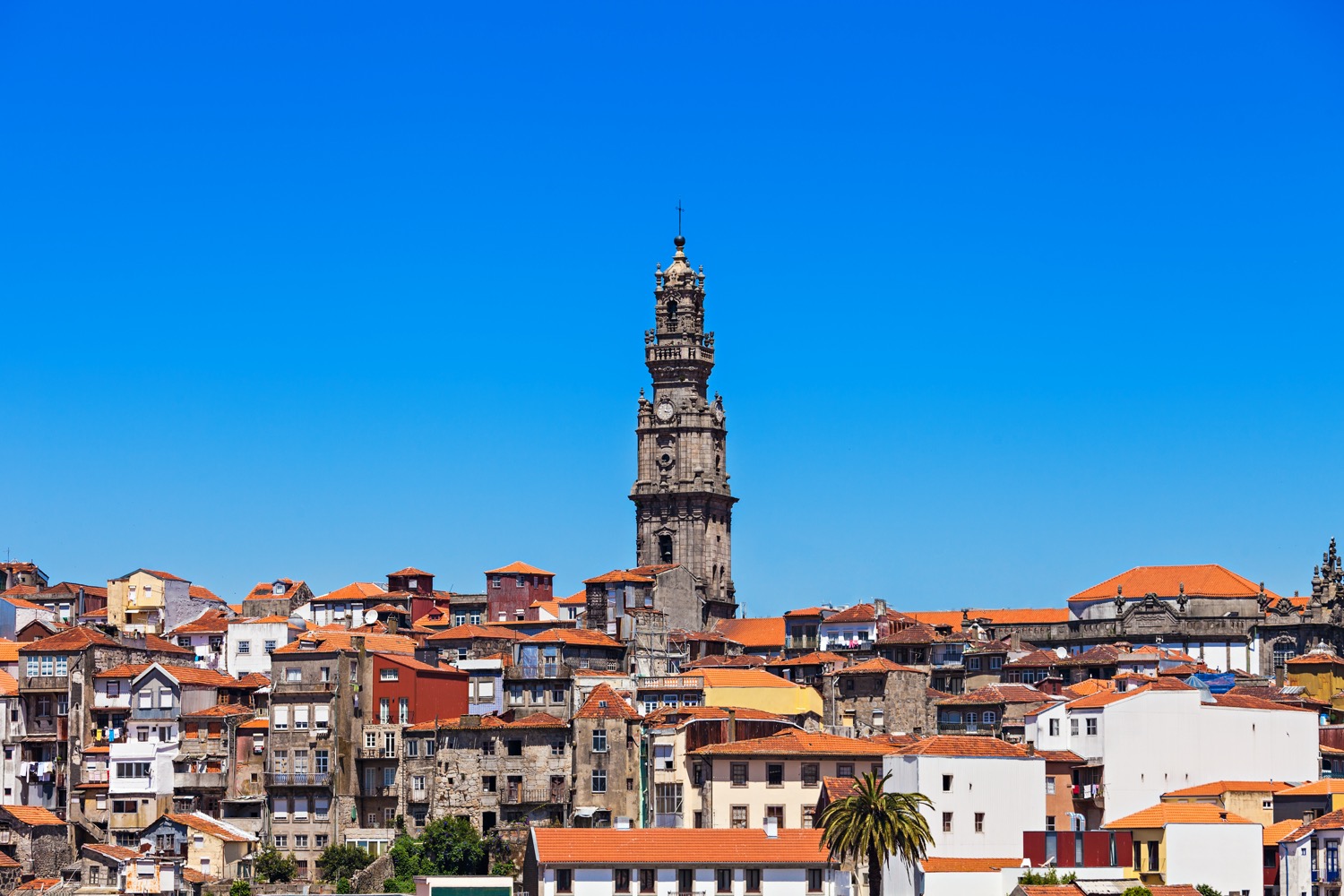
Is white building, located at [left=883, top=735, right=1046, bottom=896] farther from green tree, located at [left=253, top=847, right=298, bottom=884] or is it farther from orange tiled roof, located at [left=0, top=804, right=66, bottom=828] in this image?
orange tiled roof, located at [left=0, top=804, right=66, bottom=828]

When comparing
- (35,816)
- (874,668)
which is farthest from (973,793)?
(35,816)

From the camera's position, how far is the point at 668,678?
134625mm

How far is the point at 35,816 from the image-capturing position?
12481 centimetres

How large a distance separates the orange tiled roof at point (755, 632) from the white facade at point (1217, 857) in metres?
59.5

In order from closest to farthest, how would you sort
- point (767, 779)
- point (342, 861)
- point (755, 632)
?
point (767, 779) → point (342, 861) → point (755, 632)

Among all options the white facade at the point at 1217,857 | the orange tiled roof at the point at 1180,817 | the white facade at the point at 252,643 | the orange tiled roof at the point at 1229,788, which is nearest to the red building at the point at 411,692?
the white facade at the point at 252,643

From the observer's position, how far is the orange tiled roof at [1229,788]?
109 m

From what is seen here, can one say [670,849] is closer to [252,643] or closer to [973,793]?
[973,793]

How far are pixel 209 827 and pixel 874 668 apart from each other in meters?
38.5

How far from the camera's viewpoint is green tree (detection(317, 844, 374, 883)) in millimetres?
115000

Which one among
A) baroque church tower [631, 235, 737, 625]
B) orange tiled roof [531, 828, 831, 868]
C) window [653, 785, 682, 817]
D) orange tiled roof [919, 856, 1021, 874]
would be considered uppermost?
baroque church tower [631, 235, 737, 625]

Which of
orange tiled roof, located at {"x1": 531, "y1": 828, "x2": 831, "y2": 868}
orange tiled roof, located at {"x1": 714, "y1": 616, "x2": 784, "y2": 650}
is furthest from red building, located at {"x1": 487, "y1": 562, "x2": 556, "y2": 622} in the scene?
orange tiled roof, located at {"x1": 531, "y1": 828, "x2": 831, "y2": 868}

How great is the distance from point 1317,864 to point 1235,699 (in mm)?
16384

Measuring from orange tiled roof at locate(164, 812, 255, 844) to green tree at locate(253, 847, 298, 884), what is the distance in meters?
1.43
